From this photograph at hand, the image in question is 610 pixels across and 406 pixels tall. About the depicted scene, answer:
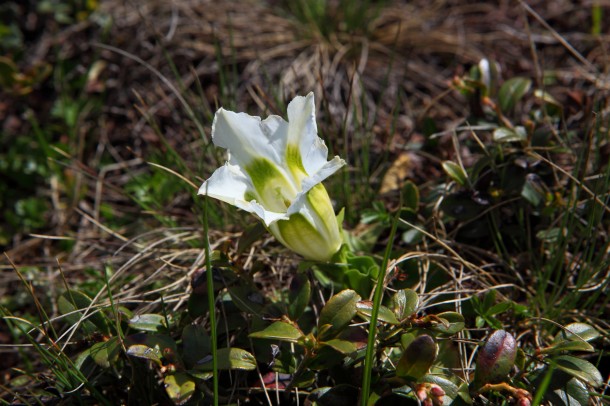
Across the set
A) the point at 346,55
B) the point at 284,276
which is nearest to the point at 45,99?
the point at 346,55

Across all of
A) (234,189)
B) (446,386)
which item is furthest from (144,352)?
(446,386)

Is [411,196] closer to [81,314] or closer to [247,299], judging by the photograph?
[247,299]

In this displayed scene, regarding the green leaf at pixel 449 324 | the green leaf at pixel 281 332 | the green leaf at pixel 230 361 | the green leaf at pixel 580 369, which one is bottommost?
the green leaf at pixel 580 369

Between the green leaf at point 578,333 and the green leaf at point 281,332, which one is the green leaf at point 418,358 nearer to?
the green leaf at point 281,332

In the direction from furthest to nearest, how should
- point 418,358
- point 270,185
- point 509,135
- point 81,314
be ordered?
point 509,135
point 81,314
point 270,185
point 418,358

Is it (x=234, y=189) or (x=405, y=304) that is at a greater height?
(x=234, y=189)

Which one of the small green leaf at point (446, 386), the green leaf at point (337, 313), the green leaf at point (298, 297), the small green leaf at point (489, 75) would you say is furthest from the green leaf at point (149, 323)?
the small green leaf at point (489, 75)

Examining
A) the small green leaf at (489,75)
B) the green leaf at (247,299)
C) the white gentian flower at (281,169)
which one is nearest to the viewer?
the white gentian flower at (281,169)
